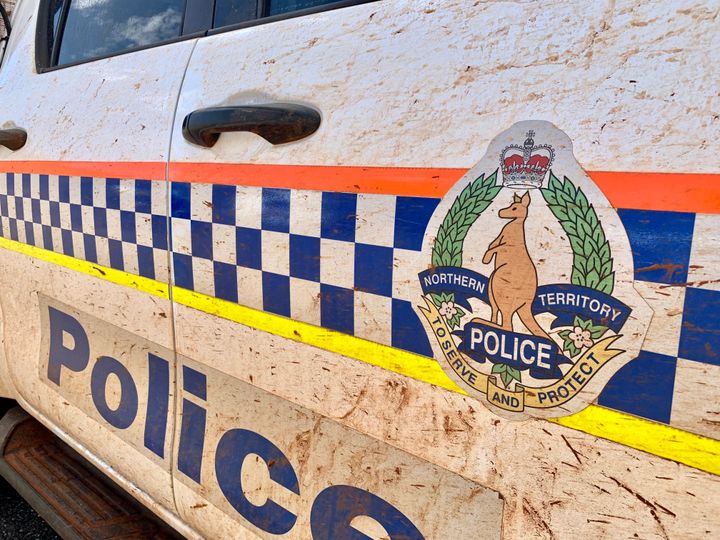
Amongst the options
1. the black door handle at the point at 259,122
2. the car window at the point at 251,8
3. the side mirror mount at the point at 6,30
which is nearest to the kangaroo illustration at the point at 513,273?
the black door handle at the point at 259,122

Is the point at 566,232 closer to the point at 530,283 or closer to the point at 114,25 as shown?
the point at 530,283

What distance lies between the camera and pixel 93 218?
51.7 inches

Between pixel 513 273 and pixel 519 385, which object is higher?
pixel 513 273

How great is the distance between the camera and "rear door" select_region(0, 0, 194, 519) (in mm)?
1192

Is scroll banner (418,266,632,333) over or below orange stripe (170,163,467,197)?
below

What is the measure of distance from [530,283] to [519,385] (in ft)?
0.44

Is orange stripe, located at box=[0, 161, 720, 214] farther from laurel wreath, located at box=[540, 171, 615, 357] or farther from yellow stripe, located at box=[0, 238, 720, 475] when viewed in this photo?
yellow stripe, located at box=[0, 238, 720, 475]

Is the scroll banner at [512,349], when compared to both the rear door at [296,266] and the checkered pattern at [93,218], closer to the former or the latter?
the rear door at [296,266]

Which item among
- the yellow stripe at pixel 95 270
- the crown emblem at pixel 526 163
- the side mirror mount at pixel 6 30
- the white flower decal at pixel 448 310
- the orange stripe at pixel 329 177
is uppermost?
the side mirror mount at pixel 6 30

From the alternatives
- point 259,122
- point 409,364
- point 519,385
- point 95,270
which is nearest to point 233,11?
point 259,122

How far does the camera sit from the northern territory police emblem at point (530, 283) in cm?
63

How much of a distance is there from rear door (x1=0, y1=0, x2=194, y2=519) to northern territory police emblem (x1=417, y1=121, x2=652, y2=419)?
673 mm

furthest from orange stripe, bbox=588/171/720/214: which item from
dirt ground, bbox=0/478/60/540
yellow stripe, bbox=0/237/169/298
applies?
dirt ground, bbox=0/478/60/540

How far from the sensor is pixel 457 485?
30.4 inches
